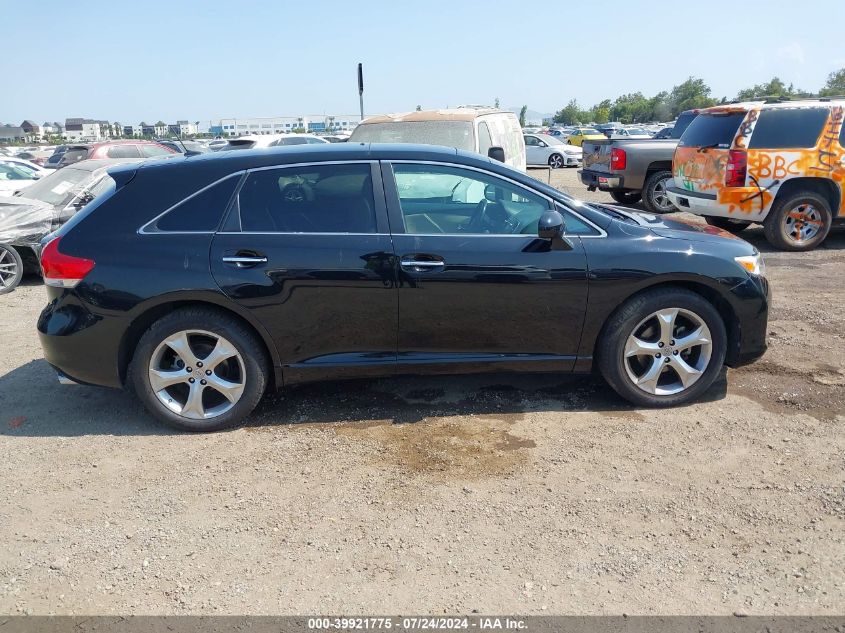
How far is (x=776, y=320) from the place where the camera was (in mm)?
6031

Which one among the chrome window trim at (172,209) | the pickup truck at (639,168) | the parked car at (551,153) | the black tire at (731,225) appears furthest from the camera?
the parked car at (551,153)

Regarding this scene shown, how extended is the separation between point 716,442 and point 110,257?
368cm

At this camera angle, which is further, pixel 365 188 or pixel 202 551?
pixel 365 188

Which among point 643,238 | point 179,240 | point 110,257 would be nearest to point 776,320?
point 643,238

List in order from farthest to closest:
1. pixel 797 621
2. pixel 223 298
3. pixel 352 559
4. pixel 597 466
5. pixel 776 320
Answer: pixel 776 320 < pixel 223 298 < pixel 597 466 < pixel 352 559 < pixel 797 621

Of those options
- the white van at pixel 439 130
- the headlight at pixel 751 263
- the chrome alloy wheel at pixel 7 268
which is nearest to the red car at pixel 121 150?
the chrome alloy wheel at pixel 7 268

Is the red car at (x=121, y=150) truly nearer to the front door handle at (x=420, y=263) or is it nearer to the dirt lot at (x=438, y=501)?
the dirt lot at (x=438, y=501)

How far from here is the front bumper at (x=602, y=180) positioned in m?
11.9

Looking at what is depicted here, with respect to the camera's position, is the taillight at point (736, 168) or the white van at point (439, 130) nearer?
the white van at point (439, 130)

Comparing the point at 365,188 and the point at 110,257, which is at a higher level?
the point at 365,188

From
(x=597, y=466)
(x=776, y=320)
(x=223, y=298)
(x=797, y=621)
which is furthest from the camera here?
(x=776, y=320)

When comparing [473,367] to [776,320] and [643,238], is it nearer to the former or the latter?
[643,238]

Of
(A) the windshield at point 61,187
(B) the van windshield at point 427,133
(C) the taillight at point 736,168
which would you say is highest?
(B) the van windshield at point 427,133

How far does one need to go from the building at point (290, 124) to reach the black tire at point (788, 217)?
214 feet
